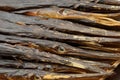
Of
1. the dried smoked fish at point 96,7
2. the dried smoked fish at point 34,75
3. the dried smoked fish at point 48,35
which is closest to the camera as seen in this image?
the dried smoked fish at point 34,75

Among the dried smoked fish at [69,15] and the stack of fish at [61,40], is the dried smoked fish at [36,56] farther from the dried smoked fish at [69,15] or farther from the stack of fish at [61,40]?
the dried smoked fish at [69,15]

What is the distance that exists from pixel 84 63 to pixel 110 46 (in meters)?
0.20

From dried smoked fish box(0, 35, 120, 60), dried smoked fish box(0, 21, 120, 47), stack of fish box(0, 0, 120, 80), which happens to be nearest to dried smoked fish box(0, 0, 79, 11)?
stack of fish box(0, 0, 120, 80)

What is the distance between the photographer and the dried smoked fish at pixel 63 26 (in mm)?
1708

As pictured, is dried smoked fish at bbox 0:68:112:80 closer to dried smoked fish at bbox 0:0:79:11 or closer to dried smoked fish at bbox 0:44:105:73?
dried smoked fish at bbox 0:44:105:73

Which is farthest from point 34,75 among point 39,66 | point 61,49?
point 61,49

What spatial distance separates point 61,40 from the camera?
170 centimetres

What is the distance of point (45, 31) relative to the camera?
68.1 inches

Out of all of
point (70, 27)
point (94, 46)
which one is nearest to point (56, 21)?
point (70, 27)

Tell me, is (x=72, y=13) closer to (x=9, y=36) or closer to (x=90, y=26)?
(x=90, y=26)

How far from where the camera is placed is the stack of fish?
162 cm

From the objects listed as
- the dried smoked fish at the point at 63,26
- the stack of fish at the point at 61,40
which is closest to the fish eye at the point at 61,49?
the stack of fish at the point at 61,40

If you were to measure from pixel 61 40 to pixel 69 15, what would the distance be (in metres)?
0.18

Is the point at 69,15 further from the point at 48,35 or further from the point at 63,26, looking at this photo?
the point at 48,35
